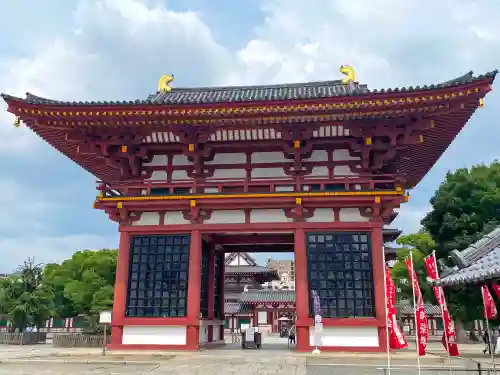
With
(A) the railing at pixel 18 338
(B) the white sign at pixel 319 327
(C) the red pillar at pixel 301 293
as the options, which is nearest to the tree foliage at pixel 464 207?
(C) the red pillar at pixel 301 293

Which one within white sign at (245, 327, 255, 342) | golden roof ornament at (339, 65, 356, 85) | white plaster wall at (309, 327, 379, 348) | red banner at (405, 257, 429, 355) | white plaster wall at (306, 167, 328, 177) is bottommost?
white sign at (245, 327, 255, 342)

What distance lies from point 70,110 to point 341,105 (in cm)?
965

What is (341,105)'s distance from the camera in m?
15.0

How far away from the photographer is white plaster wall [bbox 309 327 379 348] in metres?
15.4

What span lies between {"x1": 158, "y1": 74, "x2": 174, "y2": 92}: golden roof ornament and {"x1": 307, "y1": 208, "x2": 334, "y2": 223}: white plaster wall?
34.8ft

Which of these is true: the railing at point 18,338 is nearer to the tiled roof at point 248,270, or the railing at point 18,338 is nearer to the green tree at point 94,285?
the green tree at point 94,285

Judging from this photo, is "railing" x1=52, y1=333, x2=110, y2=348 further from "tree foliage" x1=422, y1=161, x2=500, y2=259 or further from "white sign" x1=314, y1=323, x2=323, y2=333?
"tree foliage" x1=422, y1=161, x2=500, y2=259

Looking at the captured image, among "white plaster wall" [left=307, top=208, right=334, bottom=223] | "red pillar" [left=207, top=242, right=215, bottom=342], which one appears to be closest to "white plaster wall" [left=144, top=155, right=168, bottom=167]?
"red pillar" [left=207, top=242, right=215, bottom=342]

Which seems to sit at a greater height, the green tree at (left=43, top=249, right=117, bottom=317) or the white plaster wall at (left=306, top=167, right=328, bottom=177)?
the white plaster wall at (left=306, top=167, right=328, bottom=177)

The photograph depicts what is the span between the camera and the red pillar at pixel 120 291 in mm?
16375

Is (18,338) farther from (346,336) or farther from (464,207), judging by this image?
(464,207)

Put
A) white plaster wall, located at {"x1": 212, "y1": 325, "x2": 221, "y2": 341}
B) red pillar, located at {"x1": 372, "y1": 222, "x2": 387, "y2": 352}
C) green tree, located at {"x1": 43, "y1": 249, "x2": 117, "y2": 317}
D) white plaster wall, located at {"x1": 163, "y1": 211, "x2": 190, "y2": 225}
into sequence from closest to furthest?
red pillar, located at {"x1": 372, "y1": 222, "x2": 387, "y2": 352} → white plaster wall, located at {"x1": 163, "y1": 211, "x2": 190, "y2": 225} → white plaster wall, located at {"x1": 212, "y1": 325, "x2": 221, "y2": 341} → green tree, located at {"x1": 43, "y1": 249, "x2": 117, "y2": 317}

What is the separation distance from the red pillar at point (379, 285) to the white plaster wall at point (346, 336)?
26 centimetres

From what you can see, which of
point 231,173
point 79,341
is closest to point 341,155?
point 231,173
